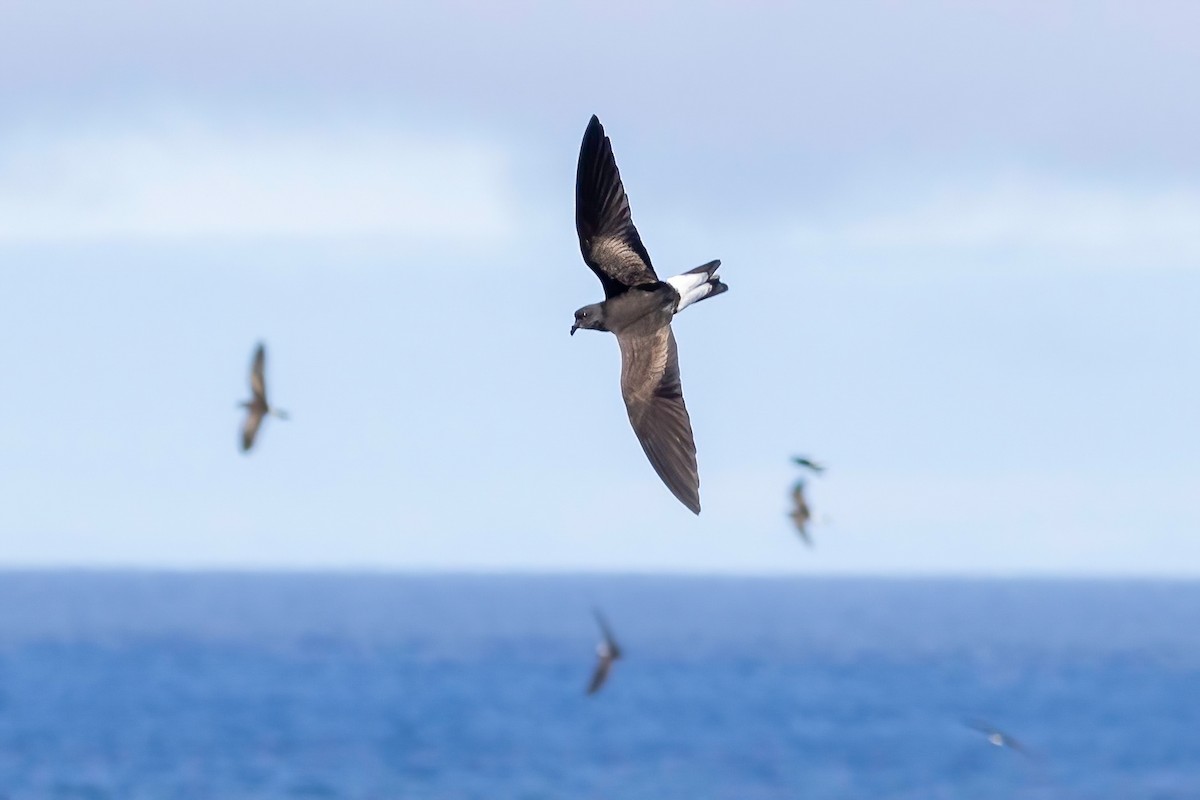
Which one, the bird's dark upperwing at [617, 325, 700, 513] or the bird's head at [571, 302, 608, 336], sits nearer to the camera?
the bird's dark upperwing at [617, 325, 700, 513]

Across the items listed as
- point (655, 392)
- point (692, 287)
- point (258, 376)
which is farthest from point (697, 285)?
point (258, 376)

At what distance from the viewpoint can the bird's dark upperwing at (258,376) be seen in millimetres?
23391

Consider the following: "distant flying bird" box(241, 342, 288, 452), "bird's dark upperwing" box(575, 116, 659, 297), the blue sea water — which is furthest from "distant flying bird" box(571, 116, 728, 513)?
the blue sea water

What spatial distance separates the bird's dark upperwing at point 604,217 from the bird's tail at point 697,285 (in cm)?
37

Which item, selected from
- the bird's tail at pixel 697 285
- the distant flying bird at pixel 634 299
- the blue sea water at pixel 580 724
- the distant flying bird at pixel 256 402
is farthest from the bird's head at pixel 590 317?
the blue sea water at pixel 580 724

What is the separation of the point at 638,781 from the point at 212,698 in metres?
40.5

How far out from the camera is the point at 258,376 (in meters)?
23.4

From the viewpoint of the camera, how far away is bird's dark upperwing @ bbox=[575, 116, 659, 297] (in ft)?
55.8

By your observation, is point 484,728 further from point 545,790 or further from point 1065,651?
point 1065,651

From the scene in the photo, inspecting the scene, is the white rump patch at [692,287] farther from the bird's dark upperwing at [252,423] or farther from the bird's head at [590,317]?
the bird's dark upperwing at [252,423]

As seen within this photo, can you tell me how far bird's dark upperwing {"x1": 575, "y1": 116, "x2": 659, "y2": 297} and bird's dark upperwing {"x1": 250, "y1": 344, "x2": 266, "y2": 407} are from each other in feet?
23.9

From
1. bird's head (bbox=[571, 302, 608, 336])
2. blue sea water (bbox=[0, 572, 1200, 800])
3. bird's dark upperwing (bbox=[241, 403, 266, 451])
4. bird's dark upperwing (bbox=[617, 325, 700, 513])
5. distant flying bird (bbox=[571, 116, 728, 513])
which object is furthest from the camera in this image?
blue sea water (bbox=[0, 572, 1200, 800])

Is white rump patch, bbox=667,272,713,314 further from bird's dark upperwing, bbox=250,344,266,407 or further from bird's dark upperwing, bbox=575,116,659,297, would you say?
bird's dark upperwing, bbox=250,344,266,407

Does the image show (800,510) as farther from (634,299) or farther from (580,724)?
(580,724)
